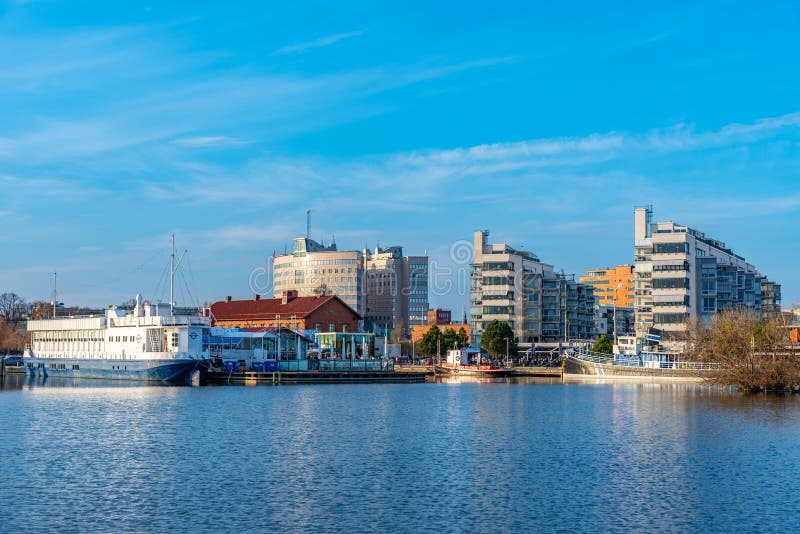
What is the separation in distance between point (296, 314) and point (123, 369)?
49.8 meters

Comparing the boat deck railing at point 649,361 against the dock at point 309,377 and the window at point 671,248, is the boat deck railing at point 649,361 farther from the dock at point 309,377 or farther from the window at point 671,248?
the dock at point 309,377

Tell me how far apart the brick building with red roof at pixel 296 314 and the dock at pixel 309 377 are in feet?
114

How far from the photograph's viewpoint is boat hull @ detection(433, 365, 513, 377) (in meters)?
154

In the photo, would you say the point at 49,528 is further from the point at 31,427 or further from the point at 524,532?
the point at 31,427

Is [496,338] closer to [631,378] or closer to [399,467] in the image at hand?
[631,378]

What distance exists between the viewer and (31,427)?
6569cm

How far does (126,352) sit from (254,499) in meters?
101

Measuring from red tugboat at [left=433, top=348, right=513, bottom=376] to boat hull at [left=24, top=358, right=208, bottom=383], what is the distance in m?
49.3

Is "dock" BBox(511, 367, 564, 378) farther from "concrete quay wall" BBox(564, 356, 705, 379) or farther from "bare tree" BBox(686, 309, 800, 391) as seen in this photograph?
"bare tree" BBox(686, 309, 800, 391)

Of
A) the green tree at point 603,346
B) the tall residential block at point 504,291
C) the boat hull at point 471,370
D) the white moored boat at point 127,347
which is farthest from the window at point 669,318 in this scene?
the white moored boat at point 127,347

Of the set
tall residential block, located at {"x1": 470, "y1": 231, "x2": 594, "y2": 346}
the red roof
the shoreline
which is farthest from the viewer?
tall residential block, located at {"x1": 470, "y1": 231, "x2": 594, "y2": 346}

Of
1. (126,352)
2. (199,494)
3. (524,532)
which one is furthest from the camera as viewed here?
(126,352)

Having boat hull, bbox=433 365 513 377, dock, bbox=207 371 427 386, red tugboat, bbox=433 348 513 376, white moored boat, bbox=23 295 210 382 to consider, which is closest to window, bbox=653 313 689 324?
red tugboat, bbox=433 348 513 376

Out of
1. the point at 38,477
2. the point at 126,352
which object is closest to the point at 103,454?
the point at 38,477
